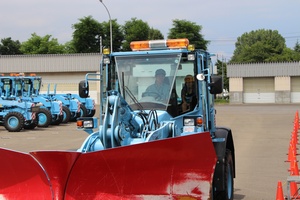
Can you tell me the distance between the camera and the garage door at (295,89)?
6269 cm

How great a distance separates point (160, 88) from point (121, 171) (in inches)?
99.1

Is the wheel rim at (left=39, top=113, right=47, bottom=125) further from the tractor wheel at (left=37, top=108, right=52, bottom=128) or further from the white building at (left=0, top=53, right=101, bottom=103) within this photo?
the white building at (left=0, top=53, right=101, bottom=103)

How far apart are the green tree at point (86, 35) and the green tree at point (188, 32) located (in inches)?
458

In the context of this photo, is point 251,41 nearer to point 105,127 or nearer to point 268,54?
point 268,54

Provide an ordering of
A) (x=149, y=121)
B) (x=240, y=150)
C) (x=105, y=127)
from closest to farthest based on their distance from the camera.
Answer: (x=105, y=127)
(x=149, y=121)
(x=240, y=150)

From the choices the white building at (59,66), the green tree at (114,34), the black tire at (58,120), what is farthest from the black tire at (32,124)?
the green tree at (114,34)

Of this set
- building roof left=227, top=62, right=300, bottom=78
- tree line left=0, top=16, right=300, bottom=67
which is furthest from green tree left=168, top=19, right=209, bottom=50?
building roof left=227, top=62, right=300, bottom=78

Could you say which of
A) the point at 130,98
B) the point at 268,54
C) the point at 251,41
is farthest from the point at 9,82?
the point at 251,41

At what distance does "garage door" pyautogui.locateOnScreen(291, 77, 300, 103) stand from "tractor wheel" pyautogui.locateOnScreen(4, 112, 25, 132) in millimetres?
45879

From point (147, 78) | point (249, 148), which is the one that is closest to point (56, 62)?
point (249, 148)

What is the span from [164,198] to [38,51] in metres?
79.2

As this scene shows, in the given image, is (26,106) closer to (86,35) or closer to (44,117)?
(44,117)

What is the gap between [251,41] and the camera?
13025 centimetres

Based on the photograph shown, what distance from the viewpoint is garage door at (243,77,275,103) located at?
64.4 meters
